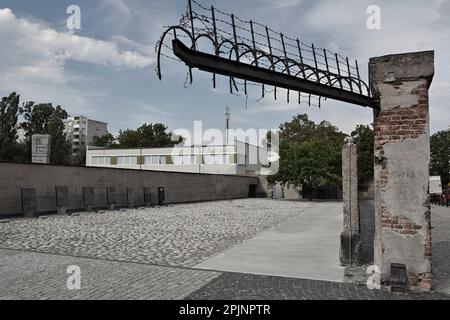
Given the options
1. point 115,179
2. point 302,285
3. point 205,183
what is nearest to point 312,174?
point 205,183

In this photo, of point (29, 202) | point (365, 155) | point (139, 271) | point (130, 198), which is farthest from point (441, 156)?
point (139, 271)

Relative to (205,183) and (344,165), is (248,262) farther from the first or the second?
(205,183)

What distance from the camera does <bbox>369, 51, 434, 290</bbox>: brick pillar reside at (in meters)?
5.84

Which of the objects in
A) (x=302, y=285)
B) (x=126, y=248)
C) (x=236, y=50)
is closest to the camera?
(x=302, y=285)

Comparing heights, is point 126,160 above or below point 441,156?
below

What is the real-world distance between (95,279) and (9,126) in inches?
1913

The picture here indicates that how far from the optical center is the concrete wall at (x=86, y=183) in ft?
55.1

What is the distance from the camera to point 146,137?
72500 mm

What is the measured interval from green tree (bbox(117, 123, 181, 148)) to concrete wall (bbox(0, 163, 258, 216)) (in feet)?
126

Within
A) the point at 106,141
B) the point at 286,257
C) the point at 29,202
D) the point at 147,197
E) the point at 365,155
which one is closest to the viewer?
the point at 286,257

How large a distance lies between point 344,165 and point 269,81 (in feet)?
7.40

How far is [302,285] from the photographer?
236 inches

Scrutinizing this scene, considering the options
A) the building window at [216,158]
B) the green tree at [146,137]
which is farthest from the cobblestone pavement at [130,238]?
the green tree at [146,137]

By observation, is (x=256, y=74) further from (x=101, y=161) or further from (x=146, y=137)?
(x=146, y=137)
